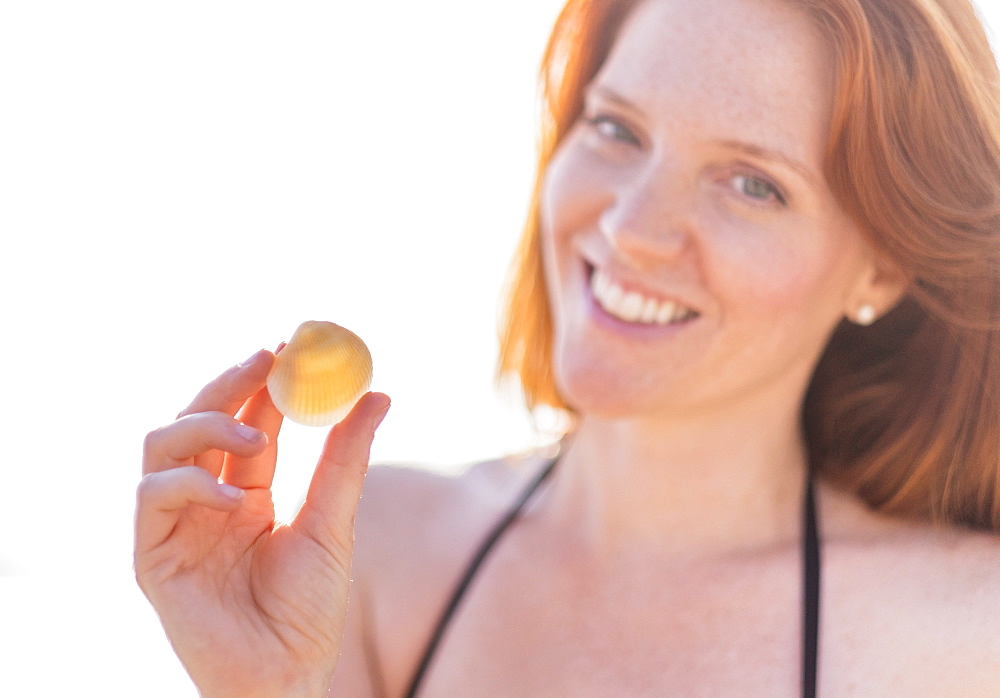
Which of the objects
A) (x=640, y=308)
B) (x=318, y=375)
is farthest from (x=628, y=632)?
(x=318, y=375)

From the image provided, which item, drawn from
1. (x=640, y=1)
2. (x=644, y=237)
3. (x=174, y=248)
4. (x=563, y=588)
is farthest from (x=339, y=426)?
(x=174, y=248)


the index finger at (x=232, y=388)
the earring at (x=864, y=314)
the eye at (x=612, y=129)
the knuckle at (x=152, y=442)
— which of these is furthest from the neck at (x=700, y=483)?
the knuckle at (x=152, y=442)

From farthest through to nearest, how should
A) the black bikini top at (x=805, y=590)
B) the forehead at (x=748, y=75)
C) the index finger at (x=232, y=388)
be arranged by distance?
1. the black bikini top at (x=805, y=590)
2. the forehead at (x=748, y=75)
3. the index finger at (x=232, y=388)

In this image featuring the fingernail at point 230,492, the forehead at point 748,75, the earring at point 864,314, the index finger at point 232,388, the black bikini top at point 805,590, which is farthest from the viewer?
the earring at point 864,314

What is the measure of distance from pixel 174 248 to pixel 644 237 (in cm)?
463

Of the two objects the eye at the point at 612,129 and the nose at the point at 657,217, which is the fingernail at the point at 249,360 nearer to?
the nose at the point at 657,217

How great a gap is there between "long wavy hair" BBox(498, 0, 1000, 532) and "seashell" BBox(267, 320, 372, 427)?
0.84m

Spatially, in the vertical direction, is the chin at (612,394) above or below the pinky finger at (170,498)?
below

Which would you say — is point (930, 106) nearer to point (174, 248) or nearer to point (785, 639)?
point (785, 639)

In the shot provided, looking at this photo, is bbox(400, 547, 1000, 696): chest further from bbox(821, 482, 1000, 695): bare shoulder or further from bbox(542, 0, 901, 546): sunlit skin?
bbox(542, 0, 901, 546): sunlit skin

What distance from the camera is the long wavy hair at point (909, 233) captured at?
5.05ft

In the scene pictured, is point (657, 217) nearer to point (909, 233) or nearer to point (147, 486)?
point (909, 233)

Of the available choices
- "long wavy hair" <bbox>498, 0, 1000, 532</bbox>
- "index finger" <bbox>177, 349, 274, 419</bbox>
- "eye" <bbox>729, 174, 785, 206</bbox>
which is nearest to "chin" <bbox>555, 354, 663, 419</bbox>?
"eye" <bbox>729, 174, 785, 206</bbox>

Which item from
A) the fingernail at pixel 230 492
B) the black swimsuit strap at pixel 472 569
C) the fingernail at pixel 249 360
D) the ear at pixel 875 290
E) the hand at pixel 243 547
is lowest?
the black swimsuit strap at pixel 472 569
